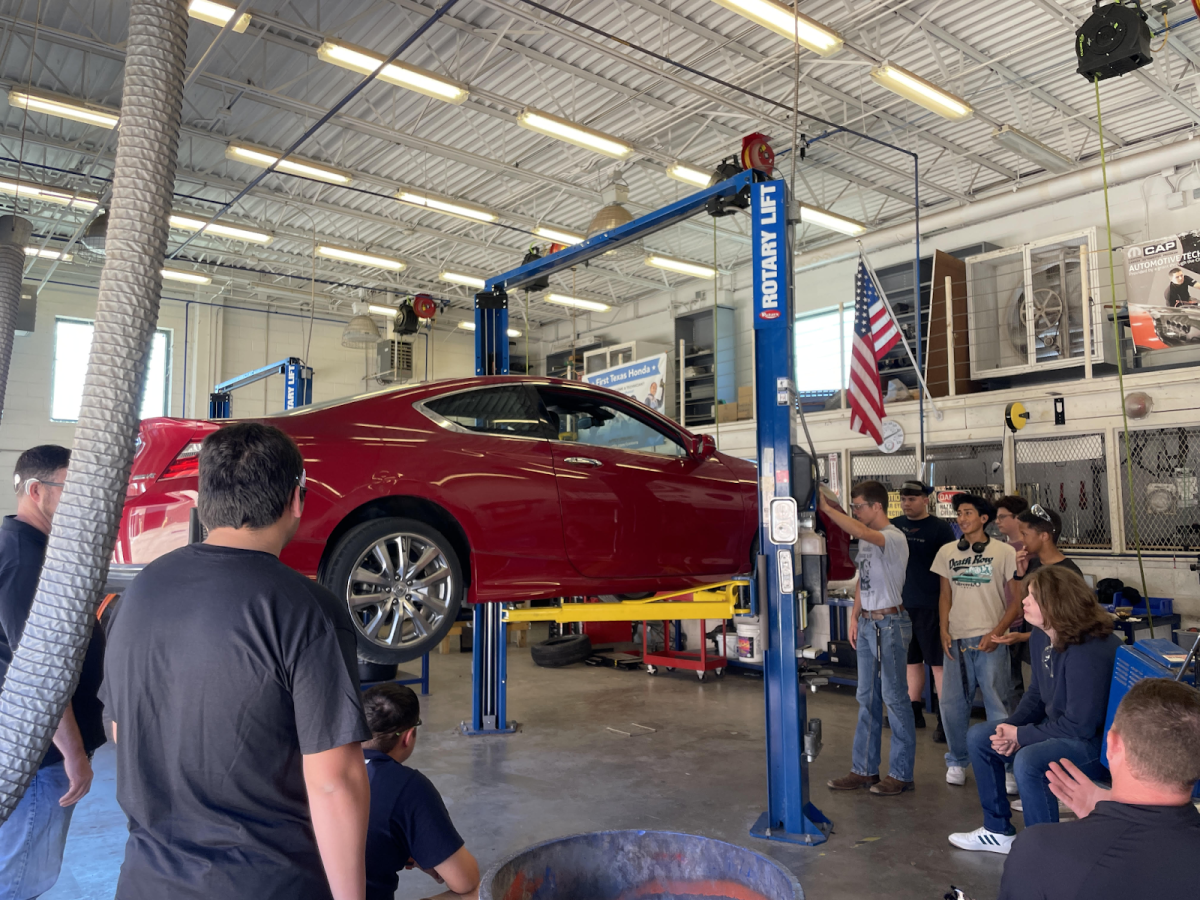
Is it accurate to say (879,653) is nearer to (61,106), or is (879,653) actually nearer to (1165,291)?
(1165,291)

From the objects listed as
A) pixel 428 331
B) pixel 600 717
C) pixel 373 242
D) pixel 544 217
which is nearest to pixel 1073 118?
pixel 544 217

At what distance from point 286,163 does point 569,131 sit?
3.55 metres

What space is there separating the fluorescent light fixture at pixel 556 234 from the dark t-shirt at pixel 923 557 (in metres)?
7.83

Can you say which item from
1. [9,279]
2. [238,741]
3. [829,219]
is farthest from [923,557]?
[829,219]

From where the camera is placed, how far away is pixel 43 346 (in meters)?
15.0

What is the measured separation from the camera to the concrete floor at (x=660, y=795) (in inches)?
144

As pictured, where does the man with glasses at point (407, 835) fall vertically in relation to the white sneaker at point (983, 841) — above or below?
above

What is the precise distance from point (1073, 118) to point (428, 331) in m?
12.9

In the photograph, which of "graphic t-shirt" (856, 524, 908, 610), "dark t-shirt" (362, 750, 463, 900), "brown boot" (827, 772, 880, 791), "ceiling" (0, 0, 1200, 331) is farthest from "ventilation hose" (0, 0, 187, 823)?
"ceiling" (0, 0, 1200, 331)

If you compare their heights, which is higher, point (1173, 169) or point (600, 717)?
point (1173, 169)

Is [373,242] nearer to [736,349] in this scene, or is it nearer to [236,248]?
[236,248]

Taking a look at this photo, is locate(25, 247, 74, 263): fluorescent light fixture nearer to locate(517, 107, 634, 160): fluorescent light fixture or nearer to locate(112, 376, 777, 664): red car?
locate(517, 107, 634, 160): fluorescent light fixture

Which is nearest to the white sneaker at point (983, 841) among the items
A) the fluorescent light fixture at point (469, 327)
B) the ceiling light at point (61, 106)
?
the ceiling light at point (61, 106)

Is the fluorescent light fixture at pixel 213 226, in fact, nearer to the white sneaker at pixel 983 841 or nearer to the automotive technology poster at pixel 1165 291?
the automotive technology poster at pixel 1165 291
